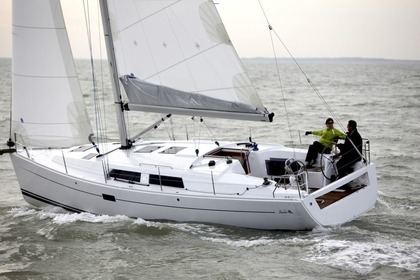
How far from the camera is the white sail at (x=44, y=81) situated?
1323cm

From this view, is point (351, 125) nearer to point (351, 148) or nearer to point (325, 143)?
point (351, 148)

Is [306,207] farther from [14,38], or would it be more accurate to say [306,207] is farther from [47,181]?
[14,38]

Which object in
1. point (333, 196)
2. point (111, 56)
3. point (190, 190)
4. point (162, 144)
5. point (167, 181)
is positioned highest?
point (111, 56)

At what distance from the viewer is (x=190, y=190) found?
462 inches

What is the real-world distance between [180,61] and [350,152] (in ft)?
12.1

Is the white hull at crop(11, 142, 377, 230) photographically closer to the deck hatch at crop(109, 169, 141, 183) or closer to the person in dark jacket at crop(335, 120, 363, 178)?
the deck hatch at crop(109, 169, 141, 183)

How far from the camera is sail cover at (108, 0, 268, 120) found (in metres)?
11.9

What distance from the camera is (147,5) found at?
12094mm

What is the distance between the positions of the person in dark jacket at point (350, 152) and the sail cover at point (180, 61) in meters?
1.76

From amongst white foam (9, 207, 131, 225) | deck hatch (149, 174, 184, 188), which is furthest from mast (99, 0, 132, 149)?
white foam (9, 207, 131, 225)

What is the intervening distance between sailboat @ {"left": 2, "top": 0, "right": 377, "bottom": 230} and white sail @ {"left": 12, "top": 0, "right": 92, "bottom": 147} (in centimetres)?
2

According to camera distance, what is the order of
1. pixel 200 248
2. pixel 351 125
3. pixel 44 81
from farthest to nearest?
pixel 44 81 < pixel 351 125 < pixel 200 248

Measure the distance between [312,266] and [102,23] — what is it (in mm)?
6203

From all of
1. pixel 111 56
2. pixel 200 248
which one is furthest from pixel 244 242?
pixel 111 56
